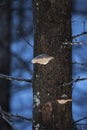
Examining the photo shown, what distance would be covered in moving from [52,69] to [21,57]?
16.7ft

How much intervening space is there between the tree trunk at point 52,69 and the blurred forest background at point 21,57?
14.0 ft

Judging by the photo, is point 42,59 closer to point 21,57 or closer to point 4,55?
point 4,55

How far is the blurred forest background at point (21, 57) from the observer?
23.7ft

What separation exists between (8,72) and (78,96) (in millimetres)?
1479

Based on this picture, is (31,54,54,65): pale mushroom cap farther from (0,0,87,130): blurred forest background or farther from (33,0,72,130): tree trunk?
(0,0,87,130): blurred forest background

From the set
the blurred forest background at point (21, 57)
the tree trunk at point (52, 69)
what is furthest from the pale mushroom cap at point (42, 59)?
the blurred forest background at point (21, 57)

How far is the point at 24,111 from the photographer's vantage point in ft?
26.4

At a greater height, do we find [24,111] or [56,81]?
[56,81]

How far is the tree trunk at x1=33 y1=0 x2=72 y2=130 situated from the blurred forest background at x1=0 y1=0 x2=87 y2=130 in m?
4.26

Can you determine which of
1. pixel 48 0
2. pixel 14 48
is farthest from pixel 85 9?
pixel 48 0

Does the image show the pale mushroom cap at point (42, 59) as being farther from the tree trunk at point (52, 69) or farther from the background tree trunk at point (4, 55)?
the background tree trunk at point (4, 55)

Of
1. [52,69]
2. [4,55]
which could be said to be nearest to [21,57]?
[4,55]

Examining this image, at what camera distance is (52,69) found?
2781 millimetres

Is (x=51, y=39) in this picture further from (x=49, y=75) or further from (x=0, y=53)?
(x=0, y=53)
